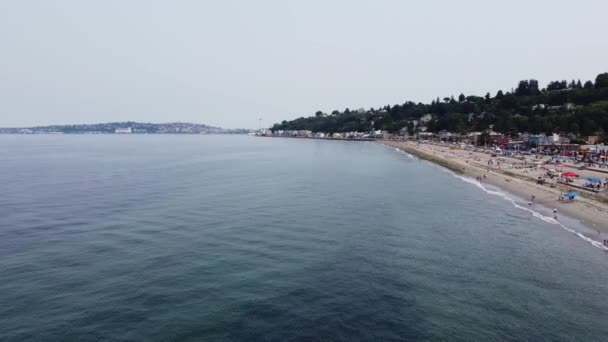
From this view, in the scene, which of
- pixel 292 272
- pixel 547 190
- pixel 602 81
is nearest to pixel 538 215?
pixel 547 190

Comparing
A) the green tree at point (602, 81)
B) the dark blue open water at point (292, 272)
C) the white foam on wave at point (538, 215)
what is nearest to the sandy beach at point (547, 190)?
the white foam on wave at point (538, 215)

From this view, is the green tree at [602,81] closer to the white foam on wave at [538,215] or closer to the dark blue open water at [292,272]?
the white foam on wave at [538,215]

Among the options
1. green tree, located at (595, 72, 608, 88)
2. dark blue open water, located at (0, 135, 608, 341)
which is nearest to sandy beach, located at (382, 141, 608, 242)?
dark blue open water, located at (0, 135, 608, 341)

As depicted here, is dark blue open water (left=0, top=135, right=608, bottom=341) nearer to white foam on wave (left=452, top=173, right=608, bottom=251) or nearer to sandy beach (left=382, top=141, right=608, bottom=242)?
white foam on wave (left=452, top=173, right=608, bottom=251)

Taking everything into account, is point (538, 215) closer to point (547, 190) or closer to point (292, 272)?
point (547, 190)

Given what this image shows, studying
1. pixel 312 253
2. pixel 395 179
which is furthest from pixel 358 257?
pixel 395 179

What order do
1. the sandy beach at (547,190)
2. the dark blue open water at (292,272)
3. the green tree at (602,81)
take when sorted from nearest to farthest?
the dark blue open water at (292,272) → the sandy beach at (547,190) → the green tree at (602,81)

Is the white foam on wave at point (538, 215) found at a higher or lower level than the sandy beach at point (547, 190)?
lower

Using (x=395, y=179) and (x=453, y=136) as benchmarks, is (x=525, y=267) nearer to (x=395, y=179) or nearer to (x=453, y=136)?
(x=395, y=179)

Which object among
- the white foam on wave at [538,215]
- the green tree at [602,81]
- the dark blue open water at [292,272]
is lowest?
the white foam on wave at [538,215]
